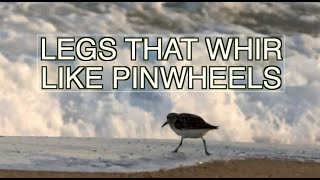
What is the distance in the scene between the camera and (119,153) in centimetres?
1290

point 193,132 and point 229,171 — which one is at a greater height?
point 193,132

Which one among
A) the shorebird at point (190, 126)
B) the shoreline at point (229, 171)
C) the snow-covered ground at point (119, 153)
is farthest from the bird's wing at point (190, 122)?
the shoreline at point (229, 171)

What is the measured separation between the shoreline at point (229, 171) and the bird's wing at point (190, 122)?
1321mm

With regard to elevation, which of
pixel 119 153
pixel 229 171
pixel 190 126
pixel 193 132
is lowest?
pixel 229 171

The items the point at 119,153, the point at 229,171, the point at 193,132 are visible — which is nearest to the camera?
the point at 229,171

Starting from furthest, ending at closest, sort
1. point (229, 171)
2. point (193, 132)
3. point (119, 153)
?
point (193, 132)
point (119, 153)
point (229, 171)

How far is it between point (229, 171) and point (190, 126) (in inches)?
109

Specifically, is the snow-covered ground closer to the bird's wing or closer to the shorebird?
the shorebird

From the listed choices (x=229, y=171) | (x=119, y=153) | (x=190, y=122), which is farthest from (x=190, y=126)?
(x=229, y=171)

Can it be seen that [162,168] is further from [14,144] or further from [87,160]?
[14,144]

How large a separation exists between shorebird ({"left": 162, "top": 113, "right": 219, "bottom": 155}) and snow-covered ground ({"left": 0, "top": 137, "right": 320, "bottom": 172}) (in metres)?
0.40

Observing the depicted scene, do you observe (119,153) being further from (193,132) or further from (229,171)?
(229,171)

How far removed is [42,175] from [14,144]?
360cm

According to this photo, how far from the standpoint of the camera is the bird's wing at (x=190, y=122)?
14.0 meters
